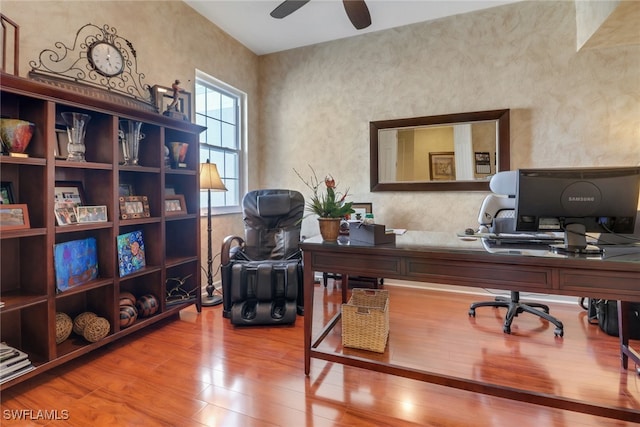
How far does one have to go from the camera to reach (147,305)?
242cm

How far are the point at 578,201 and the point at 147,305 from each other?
2.77 metres

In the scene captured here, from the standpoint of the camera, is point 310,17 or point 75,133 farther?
point 310,17

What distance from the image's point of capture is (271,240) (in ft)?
10.5

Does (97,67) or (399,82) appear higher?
(399,82)

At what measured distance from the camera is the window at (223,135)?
3514 millimetres

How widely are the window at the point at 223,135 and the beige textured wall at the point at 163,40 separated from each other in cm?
12

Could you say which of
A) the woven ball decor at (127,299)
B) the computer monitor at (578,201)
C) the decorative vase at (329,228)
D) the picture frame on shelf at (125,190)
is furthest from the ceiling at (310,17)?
the woven ball decor at (127,299)

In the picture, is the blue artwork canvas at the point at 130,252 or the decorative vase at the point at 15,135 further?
the blue artwork canvas at the point at 130,252

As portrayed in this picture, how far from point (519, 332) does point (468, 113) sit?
7.05 feet

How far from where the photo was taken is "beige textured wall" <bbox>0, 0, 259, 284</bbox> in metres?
2.07

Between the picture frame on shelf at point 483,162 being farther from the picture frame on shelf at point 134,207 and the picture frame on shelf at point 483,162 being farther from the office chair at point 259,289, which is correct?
the picture frame on shelf at point 134,207

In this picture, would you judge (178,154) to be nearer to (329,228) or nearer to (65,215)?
(65,215)

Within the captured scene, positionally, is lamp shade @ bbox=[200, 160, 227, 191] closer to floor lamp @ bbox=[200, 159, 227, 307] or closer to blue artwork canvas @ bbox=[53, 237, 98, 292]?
floor lamp @ bbox=[200, 159, 227, 307]

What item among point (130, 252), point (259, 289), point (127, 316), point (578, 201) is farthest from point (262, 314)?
point (578, 201)
